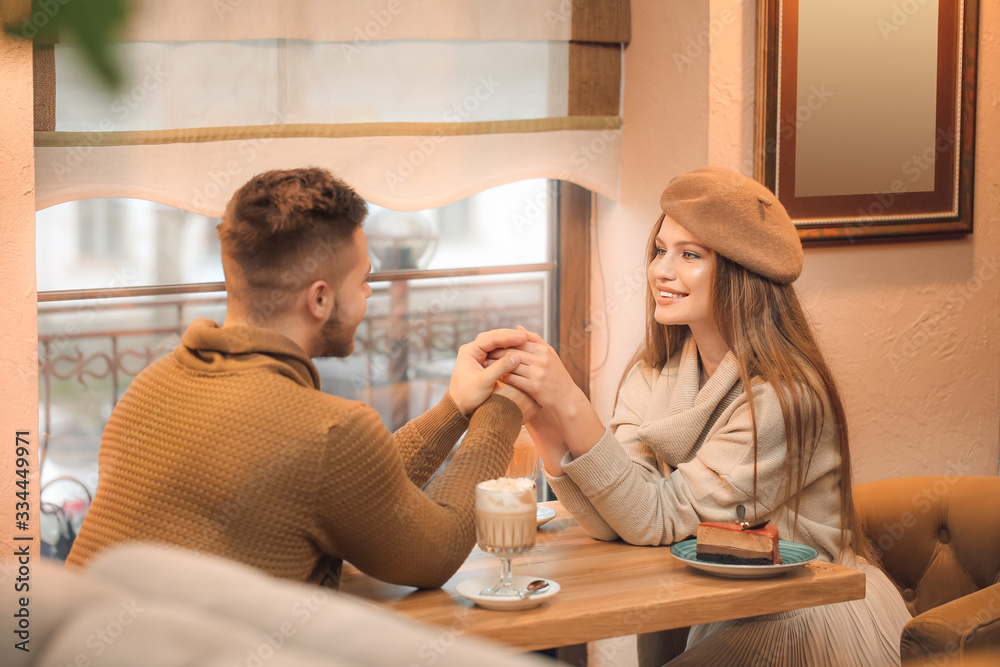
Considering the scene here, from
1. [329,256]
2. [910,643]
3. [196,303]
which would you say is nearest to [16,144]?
[196,303]

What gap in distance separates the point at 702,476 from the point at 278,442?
0.82 meters

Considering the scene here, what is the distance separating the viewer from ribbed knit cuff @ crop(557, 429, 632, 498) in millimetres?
1598

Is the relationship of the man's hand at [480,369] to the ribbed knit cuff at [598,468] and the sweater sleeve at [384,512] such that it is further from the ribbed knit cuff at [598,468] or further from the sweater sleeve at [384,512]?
the sweater sleeve at [384,512]

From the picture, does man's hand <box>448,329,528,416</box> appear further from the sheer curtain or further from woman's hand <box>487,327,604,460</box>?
the sheer curtain

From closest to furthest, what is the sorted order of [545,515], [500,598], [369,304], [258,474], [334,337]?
[258,474] → [500,598] → [334,337] → [545,515] → [369,304]

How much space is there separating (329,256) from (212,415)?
288 mm

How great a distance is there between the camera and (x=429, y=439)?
5.42 feet

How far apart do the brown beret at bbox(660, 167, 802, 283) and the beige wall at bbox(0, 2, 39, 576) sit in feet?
4.27

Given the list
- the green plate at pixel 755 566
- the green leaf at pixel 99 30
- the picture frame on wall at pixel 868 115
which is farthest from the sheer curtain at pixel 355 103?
the green leaf at pixel 99 30

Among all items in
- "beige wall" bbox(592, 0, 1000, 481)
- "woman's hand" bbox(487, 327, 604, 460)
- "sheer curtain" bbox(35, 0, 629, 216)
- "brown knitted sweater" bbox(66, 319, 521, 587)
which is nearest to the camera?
"brown knitted sweater" bbox(66, 319, 521, 587)

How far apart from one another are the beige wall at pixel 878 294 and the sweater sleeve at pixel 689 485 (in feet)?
2.88
